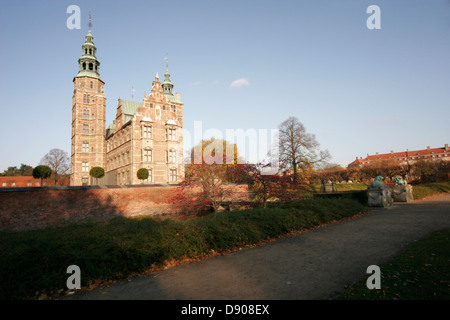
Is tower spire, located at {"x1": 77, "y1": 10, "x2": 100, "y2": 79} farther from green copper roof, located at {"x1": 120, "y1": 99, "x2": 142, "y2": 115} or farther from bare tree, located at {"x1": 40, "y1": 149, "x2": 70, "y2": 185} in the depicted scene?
bare tree, located at {"x1": 40, "y1": 149, "x2": 70, "y2": 185}

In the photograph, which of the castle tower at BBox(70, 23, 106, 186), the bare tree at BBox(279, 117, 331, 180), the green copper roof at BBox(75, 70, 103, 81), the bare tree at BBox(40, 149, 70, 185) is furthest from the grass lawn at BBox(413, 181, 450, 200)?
the bare tree at BBox(40, 149, 70, 185)

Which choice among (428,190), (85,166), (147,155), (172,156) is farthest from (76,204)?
(428,190)

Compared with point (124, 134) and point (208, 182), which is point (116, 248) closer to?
point (208, 182)

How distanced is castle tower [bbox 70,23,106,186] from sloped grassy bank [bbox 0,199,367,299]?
3776cm

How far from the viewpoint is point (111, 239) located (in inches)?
264

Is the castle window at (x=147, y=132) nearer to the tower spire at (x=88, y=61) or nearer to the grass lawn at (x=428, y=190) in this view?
the tower spire at (x=88, y=61)

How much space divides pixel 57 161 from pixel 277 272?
70.0 m

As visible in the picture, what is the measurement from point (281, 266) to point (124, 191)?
1604 cm

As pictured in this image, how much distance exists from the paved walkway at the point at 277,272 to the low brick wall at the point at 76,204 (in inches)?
294

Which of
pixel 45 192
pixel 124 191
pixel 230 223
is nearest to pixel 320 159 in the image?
pixel 124 191

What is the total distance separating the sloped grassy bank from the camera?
16.6ft

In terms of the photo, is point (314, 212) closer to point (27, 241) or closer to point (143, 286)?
point (143, 286)

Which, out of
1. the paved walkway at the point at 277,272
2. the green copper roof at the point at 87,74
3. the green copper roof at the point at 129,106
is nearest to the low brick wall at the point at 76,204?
the paved walkway at the point at 277,272
